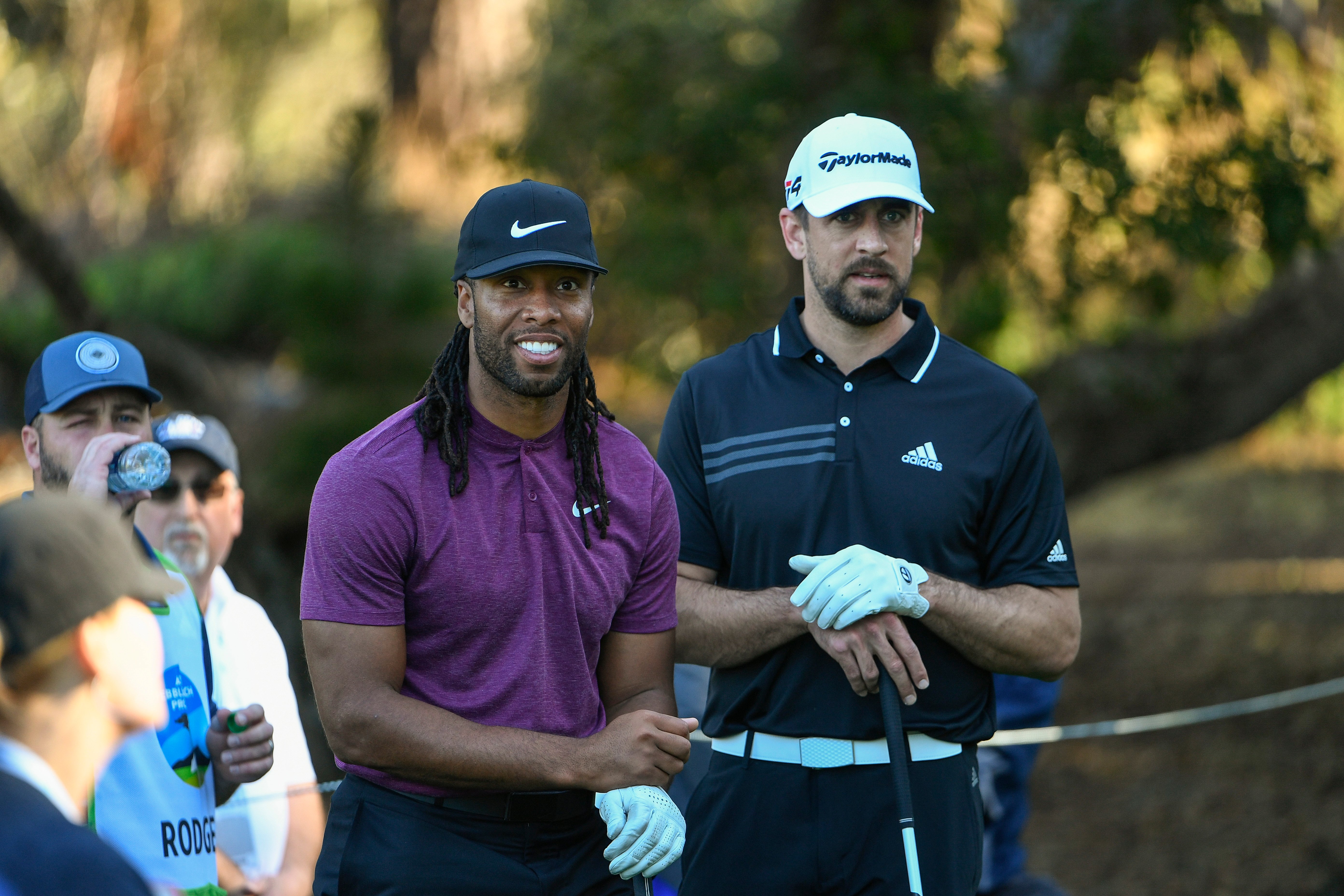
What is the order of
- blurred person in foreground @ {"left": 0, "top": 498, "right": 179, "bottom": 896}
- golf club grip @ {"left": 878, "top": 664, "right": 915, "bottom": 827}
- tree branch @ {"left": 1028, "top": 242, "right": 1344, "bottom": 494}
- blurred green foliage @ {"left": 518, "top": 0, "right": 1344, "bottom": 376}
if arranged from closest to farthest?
blurred person in foreground @ {"left": 0, "top": 498, "right": 179, "bottom": 896}, golf club grip @ {"left": 878, "top": 664, "right": 915, "bottom": 827}, blurred green foliage @ {"left": 518, "top": 0, "right": 1344, "bottom": 376}, tree branch @ {"left": 1028, "top": 242, "right": 1344, "bottom": 494}

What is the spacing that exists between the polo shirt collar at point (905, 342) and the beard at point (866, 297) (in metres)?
0.08

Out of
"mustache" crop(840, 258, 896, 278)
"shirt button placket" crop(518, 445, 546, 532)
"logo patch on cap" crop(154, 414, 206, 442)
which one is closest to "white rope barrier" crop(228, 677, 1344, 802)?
"shirt button placket" crop(518, 445, 546, 532)

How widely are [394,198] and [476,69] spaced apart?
3.01 m

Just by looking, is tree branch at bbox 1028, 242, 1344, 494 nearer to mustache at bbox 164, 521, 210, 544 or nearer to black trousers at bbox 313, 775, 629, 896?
mustache at bbox 164, 521, 210, 544

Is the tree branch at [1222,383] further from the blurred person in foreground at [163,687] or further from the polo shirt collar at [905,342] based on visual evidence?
the blurred person in foreground at [163,687]

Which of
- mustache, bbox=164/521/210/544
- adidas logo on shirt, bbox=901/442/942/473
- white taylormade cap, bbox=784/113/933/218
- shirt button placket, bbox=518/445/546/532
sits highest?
white taylormade cap, bbox=784/113/933/218

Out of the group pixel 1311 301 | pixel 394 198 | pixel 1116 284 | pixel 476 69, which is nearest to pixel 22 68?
pixel 476 69

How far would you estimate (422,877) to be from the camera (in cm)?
257

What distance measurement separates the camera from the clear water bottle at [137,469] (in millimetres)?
2863

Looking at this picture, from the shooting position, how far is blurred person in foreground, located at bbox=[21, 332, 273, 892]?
2.76m

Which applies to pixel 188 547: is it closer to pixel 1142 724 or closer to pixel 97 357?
pixel 97 357

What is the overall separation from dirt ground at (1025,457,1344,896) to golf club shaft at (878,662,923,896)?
4.70 m

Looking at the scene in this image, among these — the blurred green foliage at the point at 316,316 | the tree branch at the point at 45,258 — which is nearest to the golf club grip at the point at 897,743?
the blurred green foliage at the point at 316,316

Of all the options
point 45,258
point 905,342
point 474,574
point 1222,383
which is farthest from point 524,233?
point 1222,383
